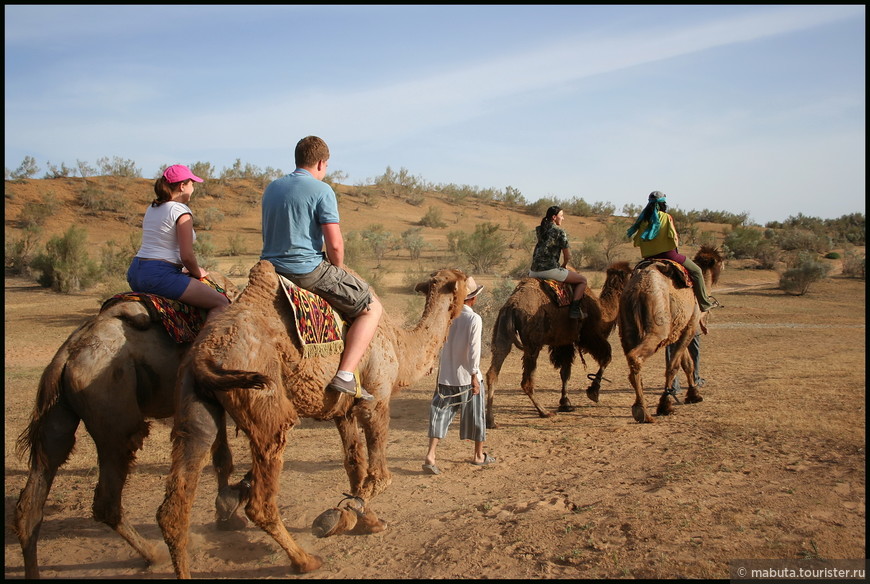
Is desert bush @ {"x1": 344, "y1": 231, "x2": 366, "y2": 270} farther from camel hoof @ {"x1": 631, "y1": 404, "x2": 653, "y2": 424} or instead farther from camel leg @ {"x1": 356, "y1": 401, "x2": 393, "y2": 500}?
camel leg @ {"x1": 356, "y1": 401, "x2": 393, "y2": 500}

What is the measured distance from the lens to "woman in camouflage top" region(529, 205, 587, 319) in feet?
31.6

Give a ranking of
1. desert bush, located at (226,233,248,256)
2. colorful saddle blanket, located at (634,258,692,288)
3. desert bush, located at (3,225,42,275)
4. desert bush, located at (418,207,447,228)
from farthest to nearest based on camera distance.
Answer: desert bush, located at (418,207,447,228) → desert bush, located at (226,233,248,256) → desert bush, located at (3,225,42,275) → colorful saddle blanket, located at (634,258,692,288)

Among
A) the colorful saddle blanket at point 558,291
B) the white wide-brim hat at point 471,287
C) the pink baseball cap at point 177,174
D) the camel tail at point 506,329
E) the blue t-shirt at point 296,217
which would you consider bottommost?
the camel tail at point 506,329

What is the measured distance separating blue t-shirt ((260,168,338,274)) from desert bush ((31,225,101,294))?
21.0m

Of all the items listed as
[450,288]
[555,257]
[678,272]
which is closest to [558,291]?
[555,257]

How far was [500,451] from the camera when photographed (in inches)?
309

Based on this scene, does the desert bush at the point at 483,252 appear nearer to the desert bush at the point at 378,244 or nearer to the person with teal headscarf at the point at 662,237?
the desert bush at the point at 378,244

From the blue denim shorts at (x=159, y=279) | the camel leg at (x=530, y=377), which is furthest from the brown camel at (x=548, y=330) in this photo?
the blue denim shorts at (x=159, y=279)

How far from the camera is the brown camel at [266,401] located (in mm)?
4129

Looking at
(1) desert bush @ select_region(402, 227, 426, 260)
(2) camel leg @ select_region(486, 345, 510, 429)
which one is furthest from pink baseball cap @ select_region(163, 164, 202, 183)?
(1) desert bush @ select_region(402, 227, 426, 260)

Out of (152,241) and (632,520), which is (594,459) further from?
(152,241)

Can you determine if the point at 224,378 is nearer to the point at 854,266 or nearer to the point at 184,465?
the point at 184,465

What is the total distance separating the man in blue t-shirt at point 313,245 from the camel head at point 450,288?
1178mm

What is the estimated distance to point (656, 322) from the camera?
29.5 ft
